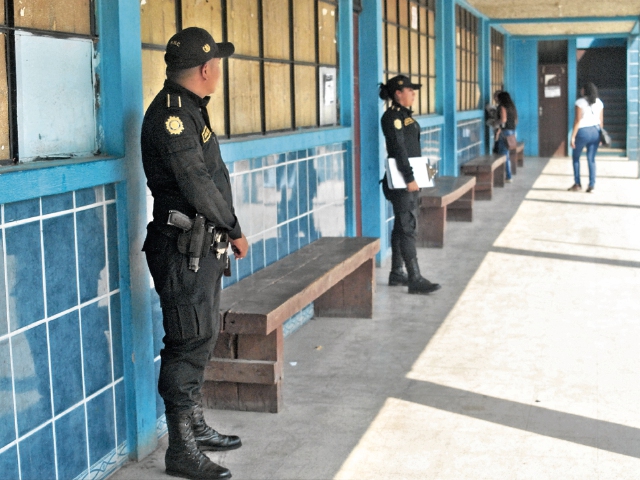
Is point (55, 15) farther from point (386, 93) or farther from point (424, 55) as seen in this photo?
point (424, 55)

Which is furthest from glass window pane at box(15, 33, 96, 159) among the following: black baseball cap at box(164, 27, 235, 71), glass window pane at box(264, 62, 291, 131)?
glass window pane at box(264, 62, 291, 131)

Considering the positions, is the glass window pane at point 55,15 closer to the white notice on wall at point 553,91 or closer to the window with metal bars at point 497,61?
the window with metal bars at point 497,61

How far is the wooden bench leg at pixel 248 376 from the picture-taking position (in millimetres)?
4113

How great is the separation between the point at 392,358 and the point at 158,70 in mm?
2044

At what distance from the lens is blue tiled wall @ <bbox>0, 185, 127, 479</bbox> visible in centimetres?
290

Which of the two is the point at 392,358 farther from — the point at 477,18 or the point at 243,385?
the point at 477,18

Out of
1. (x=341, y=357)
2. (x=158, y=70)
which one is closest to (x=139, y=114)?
(x=158, y=70)

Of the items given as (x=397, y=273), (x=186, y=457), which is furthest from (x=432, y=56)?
(x=186, y=457)

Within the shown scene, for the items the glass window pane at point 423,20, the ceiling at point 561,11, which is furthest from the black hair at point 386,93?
the ceiling at point 561,11

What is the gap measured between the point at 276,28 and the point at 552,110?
1508 centimetres

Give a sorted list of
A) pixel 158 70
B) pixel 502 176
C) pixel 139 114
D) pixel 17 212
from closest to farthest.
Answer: pixel 17 212
pixel 139 114
pixel 158 70
pixel 502 176

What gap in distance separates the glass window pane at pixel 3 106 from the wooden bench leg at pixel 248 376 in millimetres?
1497

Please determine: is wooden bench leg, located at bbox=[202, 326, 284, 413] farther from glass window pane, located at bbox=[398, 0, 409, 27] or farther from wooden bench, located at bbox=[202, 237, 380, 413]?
glass window pane, located at bbox=[398, 0, 409, 27]

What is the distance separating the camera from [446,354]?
5090 millimetres
